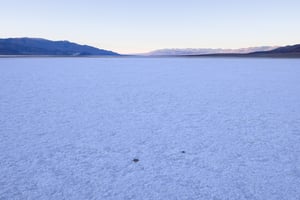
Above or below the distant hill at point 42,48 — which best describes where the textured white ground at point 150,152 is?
below

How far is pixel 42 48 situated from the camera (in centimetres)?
12700

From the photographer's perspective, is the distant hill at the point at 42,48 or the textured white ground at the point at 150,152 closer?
the textured white ground at the point at 150,152

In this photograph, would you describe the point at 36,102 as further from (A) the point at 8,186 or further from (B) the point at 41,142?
(A) the point at 8,186

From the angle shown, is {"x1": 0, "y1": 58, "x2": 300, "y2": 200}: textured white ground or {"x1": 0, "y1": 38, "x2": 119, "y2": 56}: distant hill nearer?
{"x1": 0, "y1": 58, "x2": 300, "y2": 200}: textured white ground

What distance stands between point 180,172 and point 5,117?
11.7 ft

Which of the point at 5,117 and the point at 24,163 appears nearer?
the point at 24,163

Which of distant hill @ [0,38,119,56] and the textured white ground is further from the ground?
distant hill @ [0,38,119,56]

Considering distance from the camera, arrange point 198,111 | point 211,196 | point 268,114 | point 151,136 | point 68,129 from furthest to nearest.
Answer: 1. point 198,111
2. point 268,114
3. point 68,129
4. point 151,136
5. point 211,196

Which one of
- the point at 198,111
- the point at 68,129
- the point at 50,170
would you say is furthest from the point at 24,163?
the point at 198,111

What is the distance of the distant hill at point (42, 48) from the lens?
110 metres

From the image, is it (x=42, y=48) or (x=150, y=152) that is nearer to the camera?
(x=150, y=152)

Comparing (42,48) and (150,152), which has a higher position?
(42,48)

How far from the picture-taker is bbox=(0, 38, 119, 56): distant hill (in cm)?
10975

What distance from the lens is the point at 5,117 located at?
4.29 metres
